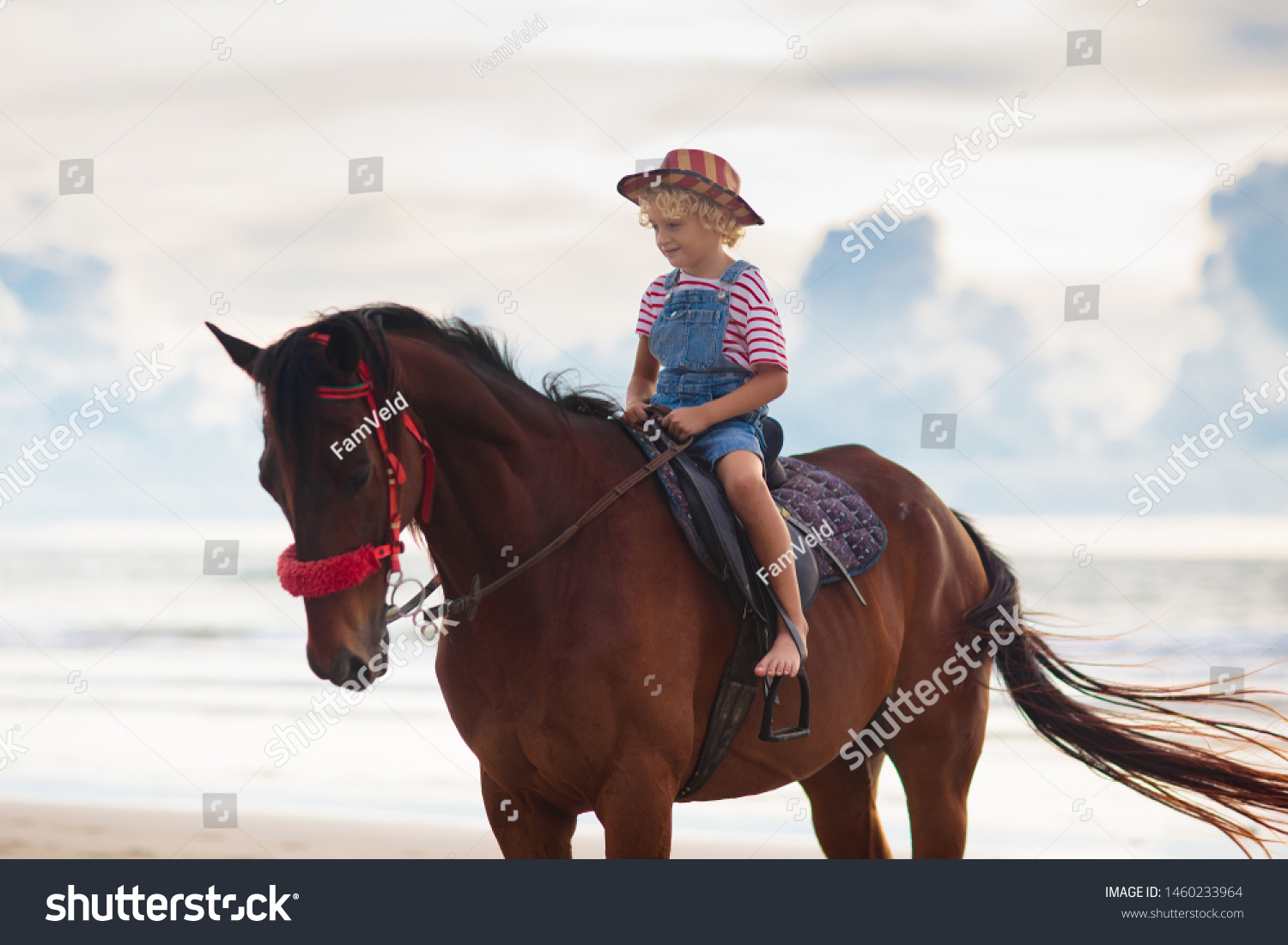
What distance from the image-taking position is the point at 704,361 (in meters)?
2.85

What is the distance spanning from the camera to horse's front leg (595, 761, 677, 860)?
238 centimetres

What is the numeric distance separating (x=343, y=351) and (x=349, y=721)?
768cm

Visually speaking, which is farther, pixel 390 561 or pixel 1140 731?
pixel 1140 731

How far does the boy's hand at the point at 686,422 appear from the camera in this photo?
107 inches

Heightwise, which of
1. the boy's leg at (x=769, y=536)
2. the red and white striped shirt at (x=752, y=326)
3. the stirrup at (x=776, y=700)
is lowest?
the stirrup at (x=776, y=700)

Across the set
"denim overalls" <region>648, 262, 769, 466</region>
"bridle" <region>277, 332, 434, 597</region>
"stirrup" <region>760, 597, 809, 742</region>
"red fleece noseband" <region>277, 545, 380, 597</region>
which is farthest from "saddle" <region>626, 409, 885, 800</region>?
"red fleece noseband" <region>277, 545, 380, 597</region>

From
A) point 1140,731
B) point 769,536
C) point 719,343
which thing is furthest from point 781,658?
point 1140,731

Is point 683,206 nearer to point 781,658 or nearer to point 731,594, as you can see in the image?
point 731,594

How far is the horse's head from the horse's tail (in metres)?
2.23

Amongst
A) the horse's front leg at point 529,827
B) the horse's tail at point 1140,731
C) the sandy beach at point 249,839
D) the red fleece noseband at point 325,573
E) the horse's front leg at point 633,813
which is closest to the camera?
the red fleece noseband at point 325,573

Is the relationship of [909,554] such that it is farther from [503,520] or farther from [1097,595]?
[1097,595]

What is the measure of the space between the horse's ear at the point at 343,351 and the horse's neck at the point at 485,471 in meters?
0.17

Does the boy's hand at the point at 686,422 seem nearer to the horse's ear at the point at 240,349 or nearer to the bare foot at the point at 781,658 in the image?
the bare foot at the point at 781,658

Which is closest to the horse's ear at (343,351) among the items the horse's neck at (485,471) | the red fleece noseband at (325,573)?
the horse's neck at (485,471)
